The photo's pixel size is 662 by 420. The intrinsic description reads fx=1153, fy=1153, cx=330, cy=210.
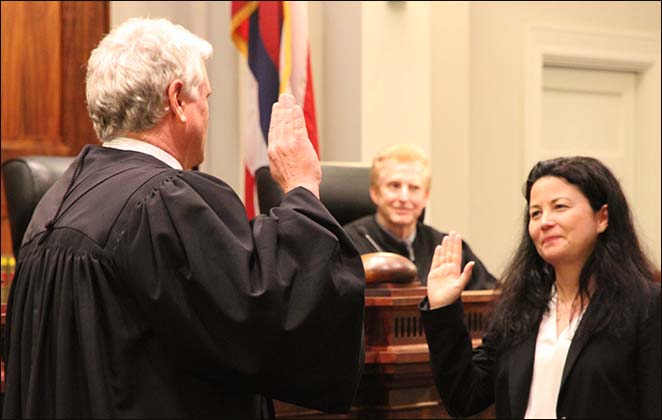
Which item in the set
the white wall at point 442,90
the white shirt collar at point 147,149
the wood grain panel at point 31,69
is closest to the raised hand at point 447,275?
the white shirt collar at point 147,149

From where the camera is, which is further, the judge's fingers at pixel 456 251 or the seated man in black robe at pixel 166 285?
the judge's fingers at pixel 456 251

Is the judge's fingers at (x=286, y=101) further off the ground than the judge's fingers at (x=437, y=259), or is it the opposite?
the judge's fingers at (x=286, y=101)

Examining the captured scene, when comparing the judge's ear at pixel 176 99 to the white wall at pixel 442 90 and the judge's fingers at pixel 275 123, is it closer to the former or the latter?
the judge's fingers at pixel 275 123

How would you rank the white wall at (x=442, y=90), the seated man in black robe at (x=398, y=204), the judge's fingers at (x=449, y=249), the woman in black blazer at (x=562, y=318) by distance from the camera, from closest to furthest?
the woman in black blazer at (x=562, y=318), the judge's fingers at (x=449, y=249), the seated man in black robe at (x=398, y=204), the white wall at (x=442, y=90)

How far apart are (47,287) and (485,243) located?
5628 millimetres

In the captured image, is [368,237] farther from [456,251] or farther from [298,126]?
[298,126]

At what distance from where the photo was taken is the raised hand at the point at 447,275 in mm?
3045

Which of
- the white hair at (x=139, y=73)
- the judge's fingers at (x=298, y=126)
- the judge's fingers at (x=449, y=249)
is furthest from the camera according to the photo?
the judge's fingers at (x=449, y=249)

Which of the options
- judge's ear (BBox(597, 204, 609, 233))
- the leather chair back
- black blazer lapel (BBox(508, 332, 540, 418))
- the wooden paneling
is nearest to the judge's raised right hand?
black blazer lapel (BBox(508, 332, 540, 418))

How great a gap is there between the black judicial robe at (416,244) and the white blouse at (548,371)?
1.57 m

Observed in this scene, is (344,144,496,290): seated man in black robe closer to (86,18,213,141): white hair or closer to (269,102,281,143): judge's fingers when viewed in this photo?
(269,102,281,143): judge's fingers

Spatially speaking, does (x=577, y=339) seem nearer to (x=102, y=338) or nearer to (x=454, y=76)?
(x=102, y=338)

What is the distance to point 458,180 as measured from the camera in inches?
287

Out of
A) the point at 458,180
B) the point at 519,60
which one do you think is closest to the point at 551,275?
the point at 458,180
